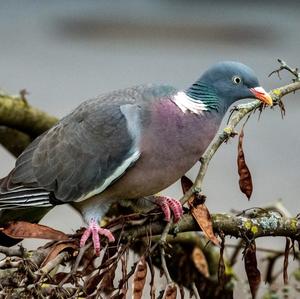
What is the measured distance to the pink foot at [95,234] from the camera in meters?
2.09

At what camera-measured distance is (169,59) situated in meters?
8.09

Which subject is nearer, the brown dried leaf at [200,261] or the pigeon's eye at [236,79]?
the pigeon's eye at [236,79]

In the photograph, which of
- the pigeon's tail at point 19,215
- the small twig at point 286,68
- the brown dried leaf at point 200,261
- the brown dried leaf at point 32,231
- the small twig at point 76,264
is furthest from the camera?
the brown dried leaf at point 200,261

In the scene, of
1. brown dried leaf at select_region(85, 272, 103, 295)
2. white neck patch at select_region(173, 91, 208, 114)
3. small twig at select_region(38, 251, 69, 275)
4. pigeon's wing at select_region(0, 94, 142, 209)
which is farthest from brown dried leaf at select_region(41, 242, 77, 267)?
white neck patch at select_region(173, 91, 208, 114)

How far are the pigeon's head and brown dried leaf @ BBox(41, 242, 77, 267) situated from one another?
2.05 ft

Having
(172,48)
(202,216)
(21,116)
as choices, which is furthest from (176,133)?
(172,48)

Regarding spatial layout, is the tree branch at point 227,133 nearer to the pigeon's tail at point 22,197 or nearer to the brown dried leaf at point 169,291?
the brown dried leaf at point 169,291

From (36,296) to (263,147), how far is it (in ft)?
15.9

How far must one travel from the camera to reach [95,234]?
86.8 inches

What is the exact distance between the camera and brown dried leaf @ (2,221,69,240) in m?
2.06

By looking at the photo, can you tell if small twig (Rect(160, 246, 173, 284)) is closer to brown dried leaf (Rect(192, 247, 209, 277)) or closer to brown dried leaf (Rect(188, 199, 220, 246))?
brown dried leaf (Rect(188, 199, 220, 246))

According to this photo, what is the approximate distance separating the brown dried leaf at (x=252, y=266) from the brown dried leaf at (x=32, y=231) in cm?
45

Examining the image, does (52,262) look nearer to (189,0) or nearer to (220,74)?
(220,74)

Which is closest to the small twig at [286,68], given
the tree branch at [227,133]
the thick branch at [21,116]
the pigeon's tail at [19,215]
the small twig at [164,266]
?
the tree branch at [227,133]
